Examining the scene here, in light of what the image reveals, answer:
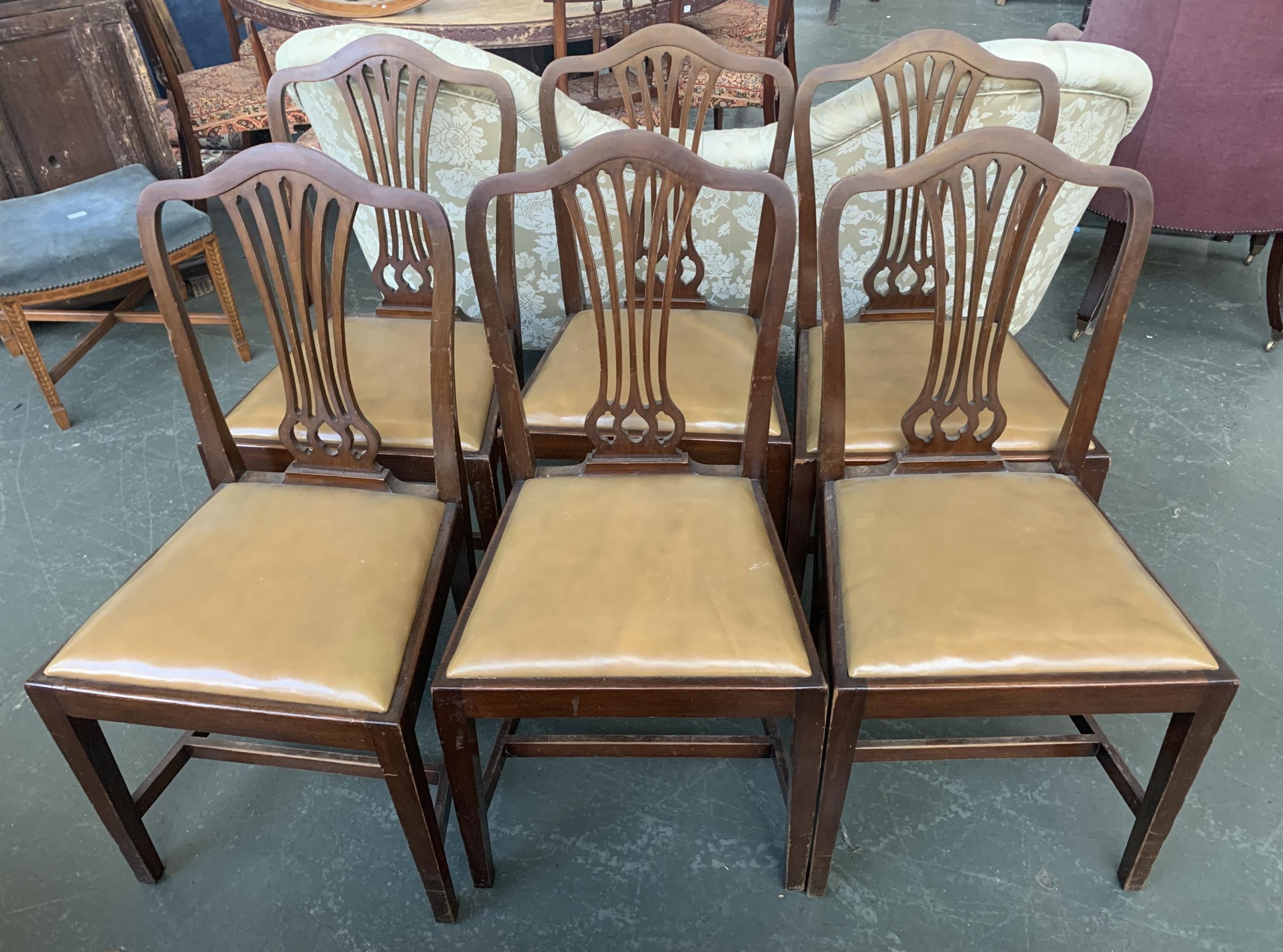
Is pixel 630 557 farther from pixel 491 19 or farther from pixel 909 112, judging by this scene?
pixel 491 19

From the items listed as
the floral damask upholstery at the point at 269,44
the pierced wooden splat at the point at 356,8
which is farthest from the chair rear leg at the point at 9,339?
the floral damask upholstery at the point at 269,44

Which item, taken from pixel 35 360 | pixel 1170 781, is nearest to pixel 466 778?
pixel 1170 781

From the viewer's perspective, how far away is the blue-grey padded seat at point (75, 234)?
2.16 m

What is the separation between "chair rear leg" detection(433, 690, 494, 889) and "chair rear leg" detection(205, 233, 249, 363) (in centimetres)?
183

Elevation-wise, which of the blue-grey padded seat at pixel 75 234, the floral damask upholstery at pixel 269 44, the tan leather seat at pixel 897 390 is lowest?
the tan leather seat at pixel 897 390

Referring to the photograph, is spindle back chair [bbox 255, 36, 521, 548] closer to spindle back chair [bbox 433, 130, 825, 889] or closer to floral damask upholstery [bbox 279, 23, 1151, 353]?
floral damask upholstery [bbox 279, 23, 1151, 353]

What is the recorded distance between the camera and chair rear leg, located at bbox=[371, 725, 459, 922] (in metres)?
1.08

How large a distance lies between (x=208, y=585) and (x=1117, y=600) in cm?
127

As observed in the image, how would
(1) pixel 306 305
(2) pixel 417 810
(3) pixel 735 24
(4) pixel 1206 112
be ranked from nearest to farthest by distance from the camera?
1. (2) pixel 417 810
2. (1) pixel 306 305
3. (4) pixel 1206 112
4. (3) pixel 735 24

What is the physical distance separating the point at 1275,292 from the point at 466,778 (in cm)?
271

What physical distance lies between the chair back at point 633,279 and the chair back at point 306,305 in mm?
86

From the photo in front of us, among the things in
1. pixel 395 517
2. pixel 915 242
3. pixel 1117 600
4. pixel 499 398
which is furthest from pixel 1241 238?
pixel 395 517

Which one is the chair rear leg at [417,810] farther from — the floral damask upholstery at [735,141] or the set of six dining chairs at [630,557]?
the floral damask upholstery at [735,141]

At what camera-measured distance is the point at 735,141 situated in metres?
1.82
